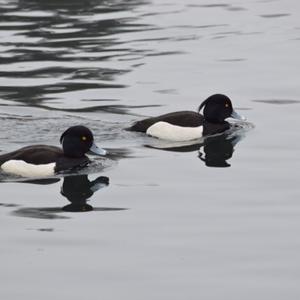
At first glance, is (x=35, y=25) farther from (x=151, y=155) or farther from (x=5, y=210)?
Result: (x=5, y=210)

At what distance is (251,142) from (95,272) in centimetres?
595

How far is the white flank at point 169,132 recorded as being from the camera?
1664 cm

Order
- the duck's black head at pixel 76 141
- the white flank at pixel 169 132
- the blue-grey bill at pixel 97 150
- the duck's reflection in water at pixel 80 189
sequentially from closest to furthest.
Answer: the duck's reflection in water at pixel 80 189 < the duck's black head at pixel 76 141 < the blue-grey bill at pixel 97 150 < the white flank at pixel 169 132

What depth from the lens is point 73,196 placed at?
44.3ft

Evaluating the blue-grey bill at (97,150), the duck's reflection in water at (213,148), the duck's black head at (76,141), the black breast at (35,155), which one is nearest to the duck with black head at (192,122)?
the duck's reflection in water at (213,148)

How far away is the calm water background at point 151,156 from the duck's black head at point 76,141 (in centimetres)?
31

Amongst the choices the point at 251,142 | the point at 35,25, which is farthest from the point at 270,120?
the point at 35,25

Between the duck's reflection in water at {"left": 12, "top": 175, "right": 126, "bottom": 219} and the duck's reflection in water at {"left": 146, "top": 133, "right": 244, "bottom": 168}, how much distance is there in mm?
1538

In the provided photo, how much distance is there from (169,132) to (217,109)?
1.08 metres

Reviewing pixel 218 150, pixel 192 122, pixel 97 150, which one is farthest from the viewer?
pixel 192 122

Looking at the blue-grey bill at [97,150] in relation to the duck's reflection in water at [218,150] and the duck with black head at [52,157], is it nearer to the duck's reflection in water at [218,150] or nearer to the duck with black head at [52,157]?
the duck with black head at [52,157]

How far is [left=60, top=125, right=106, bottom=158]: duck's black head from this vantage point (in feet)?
48.9

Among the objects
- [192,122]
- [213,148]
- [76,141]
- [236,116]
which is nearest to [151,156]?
[76,141]

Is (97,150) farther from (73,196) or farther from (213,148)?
(213,148)
